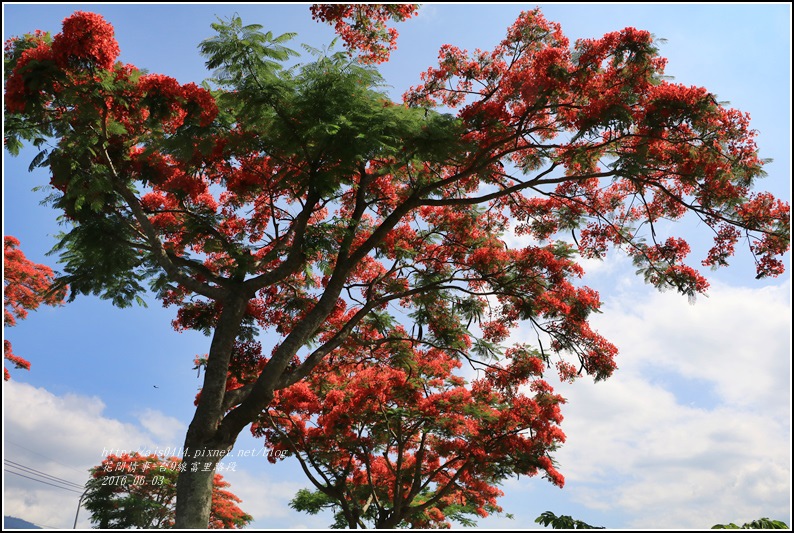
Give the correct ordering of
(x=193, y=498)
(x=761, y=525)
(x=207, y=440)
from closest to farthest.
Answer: (x=761, y=525), (x=193, y=498), (x=207, y=440)

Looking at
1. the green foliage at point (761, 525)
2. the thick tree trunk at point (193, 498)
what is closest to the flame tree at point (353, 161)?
the thick tree trunk at point (193, 498)

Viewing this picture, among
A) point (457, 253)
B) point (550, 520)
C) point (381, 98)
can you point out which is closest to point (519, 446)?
point (457, 253)

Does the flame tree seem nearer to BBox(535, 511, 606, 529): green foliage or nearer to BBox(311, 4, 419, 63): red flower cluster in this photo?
BBox(311, 4, 419, 63): red flower cluster

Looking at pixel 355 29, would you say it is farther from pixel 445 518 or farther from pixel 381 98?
pixel 445 518

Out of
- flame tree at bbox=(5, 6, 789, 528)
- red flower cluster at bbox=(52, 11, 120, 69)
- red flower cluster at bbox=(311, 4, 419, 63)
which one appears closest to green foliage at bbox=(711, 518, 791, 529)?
flame tree at bbox=(5, 6, 789, 528)

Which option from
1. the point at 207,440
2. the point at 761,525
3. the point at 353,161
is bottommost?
the point at 761,525

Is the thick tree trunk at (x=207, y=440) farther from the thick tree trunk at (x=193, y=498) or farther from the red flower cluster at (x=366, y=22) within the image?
the red flower cluster at (x=366, y=22)

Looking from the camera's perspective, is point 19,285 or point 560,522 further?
point 19,285

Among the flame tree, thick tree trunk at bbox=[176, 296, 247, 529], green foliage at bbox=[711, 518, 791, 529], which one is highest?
the flame tree

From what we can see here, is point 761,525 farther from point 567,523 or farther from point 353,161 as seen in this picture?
point 353,161

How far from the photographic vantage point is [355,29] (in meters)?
8.95

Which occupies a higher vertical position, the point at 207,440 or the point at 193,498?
the point at 207,440

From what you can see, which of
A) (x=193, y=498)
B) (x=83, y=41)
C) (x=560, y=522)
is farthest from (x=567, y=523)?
(x=83, y=41)

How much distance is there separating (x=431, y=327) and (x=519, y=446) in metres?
3.46
